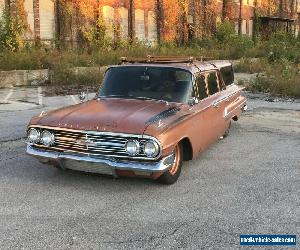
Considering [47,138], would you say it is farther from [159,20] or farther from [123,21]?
[159,20]

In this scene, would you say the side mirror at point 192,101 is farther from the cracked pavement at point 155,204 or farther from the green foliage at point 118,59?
the green foliage at point 118,59

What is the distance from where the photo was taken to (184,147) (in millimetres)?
5898

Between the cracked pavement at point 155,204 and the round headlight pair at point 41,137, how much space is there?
1.90 ft

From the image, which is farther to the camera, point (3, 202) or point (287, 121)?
point (287, 121)

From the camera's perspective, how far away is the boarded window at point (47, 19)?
75.2 ft

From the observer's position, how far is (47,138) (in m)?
5.41

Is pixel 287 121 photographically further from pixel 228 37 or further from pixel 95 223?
pixel 228 37

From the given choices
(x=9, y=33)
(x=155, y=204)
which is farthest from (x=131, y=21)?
(x=155, y=204)

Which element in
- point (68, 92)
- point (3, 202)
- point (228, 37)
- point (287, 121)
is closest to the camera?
point (3, 202)

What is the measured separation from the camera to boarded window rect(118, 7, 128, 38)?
2721cm

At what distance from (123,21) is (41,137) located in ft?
75.6

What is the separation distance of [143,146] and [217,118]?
226 centimetres

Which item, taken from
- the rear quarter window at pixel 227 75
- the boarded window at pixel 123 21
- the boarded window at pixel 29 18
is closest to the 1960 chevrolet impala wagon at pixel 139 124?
the rear quarter window at pixel 227 75

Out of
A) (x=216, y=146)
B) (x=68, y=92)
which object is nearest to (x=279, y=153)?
(x=216, y=146)
